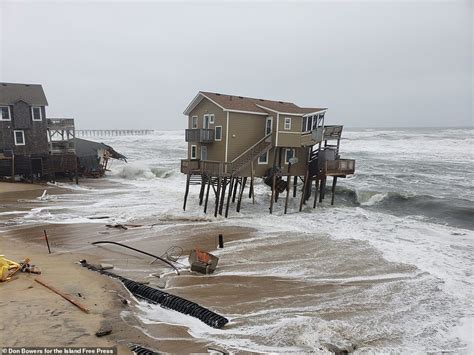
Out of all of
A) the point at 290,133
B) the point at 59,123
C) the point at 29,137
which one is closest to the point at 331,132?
the point at 290,133

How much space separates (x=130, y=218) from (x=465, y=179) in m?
39.4

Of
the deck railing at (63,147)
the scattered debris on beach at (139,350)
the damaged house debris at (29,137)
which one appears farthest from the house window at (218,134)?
the deck railing at (63,147)

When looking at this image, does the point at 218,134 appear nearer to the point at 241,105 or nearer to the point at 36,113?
the point at 241,105

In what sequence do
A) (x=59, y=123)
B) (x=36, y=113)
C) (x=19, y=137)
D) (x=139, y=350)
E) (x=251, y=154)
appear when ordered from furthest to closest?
(x=59, y=123), (x=36, y=113), (x=19, y=137), (x=251, y=154), (x=139, y=350)

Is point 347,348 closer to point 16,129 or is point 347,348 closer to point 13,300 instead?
point 13,300

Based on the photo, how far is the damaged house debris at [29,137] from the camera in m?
37.1

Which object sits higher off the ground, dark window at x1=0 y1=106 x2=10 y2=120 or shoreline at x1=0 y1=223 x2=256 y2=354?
dark window at x1=0 y1=106 x2=10 y2=120

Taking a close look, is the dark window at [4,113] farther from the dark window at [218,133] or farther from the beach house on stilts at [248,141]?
the dark window at [218,133]

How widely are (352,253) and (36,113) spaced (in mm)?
37143

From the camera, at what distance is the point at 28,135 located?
38.3m

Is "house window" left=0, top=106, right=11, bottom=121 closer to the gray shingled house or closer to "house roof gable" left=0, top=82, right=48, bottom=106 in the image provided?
the gray shingled house

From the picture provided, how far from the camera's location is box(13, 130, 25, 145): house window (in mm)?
37781

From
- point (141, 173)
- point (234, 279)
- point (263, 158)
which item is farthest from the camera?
point (141, 173)

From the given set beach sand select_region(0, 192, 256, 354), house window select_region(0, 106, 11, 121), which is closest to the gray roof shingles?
beach sand select_region(0, 192, 256, 354)
